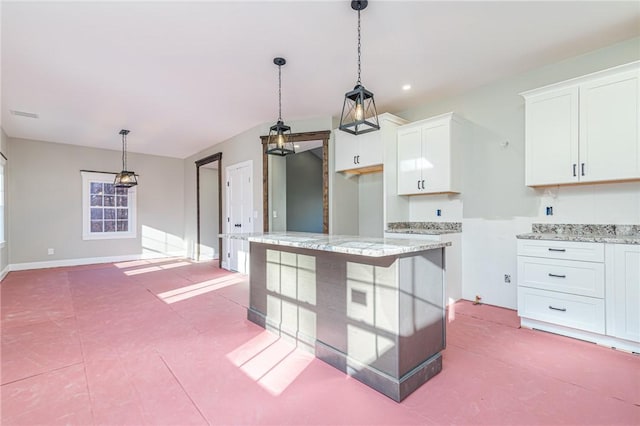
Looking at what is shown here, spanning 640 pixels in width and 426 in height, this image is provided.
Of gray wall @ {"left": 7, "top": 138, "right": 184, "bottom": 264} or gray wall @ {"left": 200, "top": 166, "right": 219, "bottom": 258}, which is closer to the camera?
gray wall @ {"left": 7, "top": 138, "right": 184, "bottom": 264}

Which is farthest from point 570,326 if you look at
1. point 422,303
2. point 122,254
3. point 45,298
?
point 122,254

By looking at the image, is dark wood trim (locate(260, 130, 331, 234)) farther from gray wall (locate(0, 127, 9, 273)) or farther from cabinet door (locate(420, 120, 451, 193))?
gray wall (locate(0, 127, 9, 273))

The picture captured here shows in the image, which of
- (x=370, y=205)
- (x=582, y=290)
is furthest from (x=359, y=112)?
(x=370, y=205)

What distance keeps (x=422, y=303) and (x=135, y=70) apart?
12.4 feet

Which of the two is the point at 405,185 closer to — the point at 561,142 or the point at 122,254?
the point at 561,142

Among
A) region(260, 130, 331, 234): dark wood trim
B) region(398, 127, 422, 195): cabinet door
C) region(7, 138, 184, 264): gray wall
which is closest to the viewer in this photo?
region(398, 127, 422, 195): cabinet door

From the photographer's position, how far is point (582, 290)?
109 inches

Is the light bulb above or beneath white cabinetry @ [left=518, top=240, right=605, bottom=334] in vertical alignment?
above

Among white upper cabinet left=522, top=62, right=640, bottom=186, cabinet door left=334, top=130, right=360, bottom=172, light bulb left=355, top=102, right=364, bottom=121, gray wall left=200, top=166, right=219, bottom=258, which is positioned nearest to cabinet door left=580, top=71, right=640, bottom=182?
white upper cabinet left=522, top=62, right=640, bottom=186

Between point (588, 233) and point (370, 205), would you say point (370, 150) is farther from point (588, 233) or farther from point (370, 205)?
point (588, 233)

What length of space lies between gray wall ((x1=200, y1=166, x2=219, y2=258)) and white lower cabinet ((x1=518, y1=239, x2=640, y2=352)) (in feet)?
22.9

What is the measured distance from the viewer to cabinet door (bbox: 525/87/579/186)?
9.96ft

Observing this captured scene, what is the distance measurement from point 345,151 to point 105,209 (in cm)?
626

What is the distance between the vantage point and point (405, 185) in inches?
171
